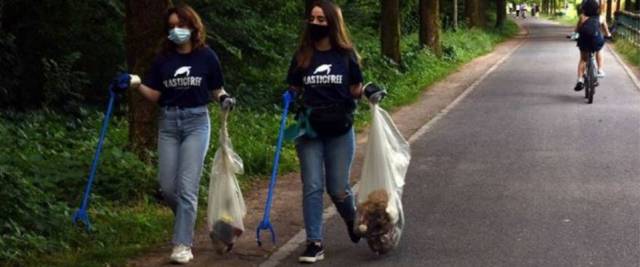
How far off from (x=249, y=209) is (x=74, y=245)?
2.01 meters

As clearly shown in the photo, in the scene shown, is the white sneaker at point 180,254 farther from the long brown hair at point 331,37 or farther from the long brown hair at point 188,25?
the long brown hair at point 331,37

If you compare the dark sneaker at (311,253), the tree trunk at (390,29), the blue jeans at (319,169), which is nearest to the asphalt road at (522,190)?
the dark sneaker at (311,253)

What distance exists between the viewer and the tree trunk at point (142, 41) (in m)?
9.02

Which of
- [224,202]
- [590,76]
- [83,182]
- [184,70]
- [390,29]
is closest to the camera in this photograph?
[184,70]

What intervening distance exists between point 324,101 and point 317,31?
0.48 metres

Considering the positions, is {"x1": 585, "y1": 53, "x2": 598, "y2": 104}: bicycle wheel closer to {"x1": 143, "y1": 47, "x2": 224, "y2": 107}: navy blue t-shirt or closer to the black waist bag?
the black waist bag

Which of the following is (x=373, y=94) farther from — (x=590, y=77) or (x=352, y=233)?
(x=590, y=77)

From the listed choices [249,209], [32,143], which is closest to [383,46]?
[32,143]

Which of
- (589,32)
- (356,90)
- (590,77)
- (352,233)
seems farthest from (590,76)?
(356,90)

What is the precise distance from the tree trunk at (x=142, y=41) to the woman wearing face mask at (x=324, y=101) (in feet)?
9.26

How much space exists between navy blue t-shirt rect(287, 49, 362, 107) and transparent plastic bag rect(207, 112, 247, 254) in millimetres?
627

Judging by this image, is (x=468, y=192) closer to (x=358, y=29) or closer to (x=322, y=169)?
(x=322, y=169)

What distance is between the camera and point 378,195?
6566 millimetres

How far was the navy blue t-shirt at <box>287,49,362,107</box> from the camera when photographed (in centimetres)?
644
